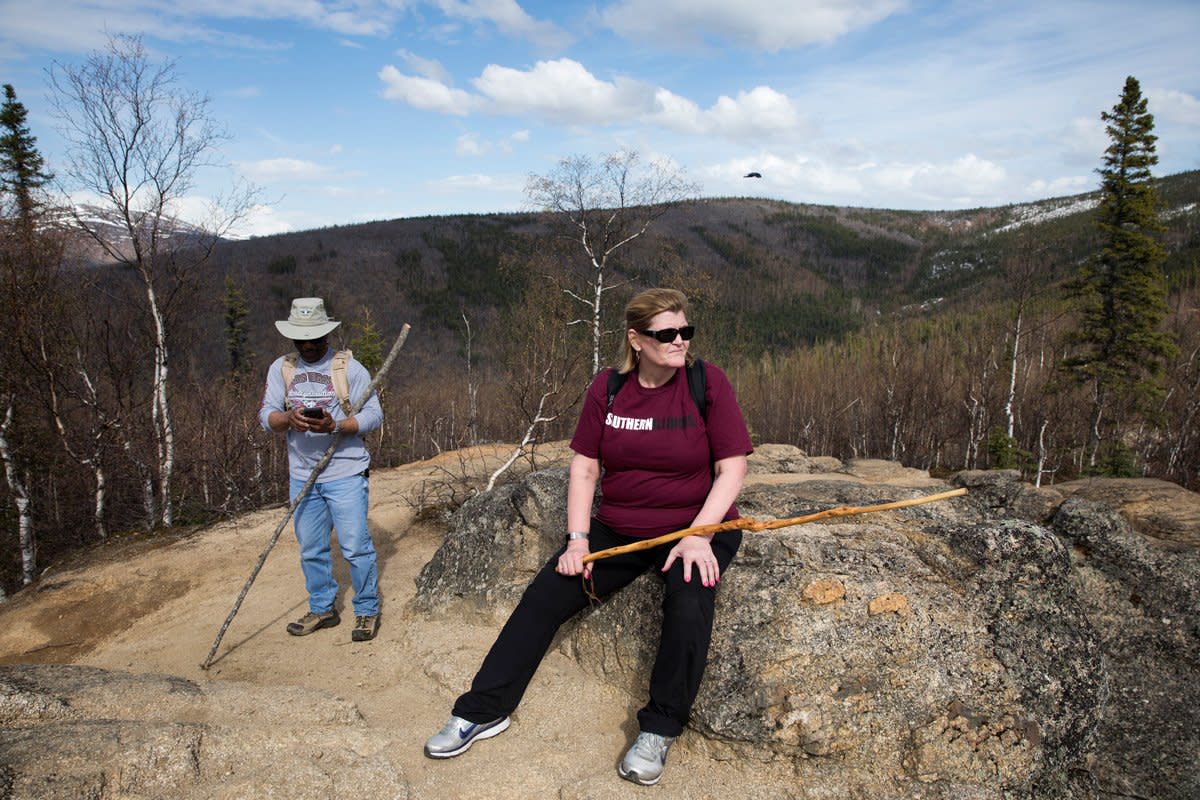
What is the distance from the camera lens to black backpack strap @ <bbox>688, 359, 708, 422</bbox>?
3.31 meters

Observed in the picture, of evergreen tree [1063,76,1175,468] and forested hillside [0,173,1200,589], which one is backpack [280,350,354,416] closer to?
forested hillside [0,173,1200,589]

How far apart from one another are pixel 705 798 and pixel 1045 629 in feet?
6.00

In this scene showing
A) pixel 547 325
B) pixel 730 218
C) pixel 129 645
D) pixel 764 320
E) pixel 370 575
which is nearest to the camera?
pixel 370 575

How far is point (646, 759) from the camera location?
276 cm

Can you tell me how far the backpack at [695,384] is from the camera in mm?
3309

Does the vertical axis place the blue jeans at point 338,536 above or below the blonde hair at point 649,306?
below

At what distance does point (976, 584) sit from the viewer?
3.30m

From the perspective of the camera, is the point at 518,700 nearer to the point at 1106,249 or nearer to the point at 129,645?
the point at 129,645

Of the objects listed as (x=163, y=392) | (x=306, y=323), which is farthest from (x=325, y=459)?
(x=163, y=392)

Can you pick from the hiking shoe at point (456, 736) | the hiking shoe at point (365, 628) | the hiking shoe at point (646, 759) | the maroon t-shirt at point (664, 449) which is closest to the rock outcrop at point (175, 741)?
the hiking shoe at point (456, 736)

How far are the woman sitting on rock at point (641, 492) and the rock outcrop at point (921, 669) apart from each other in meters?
0.38

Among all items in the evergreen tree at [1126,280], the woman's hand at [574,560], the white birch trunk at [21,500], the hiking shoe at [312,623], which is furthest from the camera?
the evergreen tree at [1126,280]

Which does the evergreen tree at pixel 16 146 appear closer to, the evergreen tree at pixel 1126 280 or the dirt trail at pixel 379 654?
the dirt trail at pixel 379 654

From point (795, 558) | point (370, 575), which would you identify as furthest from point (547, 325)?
point (795, 558)
